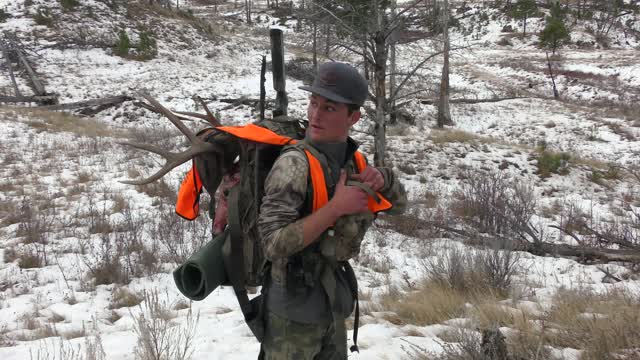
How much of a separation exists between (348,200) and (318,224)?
13 centimetres

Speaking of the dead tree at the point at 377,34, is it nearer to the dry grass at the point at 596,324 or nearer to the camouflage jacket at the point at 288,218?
the dry grass at the point at 596,324

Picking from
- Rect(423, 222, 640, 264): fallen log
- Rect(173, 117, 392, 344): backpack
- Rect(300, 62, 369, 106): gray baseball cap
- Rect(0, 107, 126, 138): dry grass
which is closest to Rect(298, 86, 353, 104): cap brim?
Rect(300, 62, 369, 106): gray baseball cap

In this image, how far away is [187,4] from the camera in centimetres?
4959

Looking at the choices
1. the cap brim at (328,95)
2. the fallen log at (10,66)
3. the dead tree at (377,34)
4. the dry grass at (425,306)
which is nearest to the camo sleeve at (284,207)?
the cap brim at (328,95)

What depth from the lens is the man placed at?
1.34m

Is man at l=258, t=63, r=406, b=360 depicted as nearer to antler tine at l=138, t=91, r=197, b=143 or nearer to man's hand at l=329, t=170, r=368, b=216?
man's hand at l=329, t=170, r=368, b=216

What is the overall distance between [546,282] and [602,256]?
1.28 m

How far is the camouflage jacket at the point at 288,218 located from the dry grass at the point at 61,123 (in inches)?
440

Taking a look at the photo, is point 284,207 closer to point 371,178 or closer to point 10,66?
point 371,178

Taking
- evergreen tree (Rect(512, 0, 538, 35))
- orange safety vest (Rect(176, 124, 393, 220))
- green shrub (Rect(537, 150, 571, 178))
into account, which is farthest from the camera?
evergreen tree (Rect(512, 0, 538, 35))

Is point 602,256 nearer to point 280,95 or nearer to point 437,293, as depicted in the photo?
point 437,293

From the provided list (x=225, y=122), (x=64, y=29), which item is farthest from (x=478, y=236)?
(x=64, y=29)

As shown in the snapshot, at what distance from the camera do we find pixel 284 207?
136 cm

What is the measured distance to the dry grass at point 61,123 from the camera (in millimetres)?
11312
